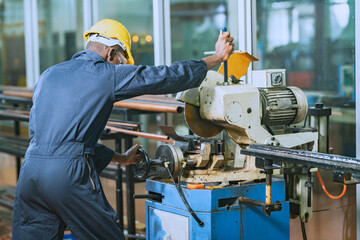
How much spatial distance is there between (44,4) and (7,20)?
161 cm

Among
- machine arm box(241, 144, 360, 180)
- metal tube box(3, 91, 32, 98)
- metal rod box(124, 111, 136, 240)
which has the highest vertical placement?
metal tube box(3, 91, 32, 98)

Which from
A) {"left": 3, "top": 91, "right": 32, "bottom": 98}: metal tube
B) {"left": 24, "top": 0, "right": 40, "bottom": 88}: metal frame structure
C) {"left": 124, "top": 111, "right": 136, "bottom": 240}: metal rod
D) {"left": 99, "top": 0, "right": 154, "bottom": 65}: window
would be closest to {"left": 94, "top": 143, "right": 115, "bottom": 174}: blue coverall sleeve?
{"left": 124, "top": 111, "right": 136, "bottom": 240}: metal rod

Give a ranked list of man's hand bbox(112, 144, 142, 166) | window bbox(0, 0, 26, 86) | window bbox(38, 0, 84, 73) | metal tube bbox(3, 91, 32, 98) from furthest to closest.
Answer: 1. window bbox(0, 0, 26, 86)
2. window bbox(38, 0, 84, 73)
3. metal tube bbox(3, 91, 32, 98)
4. man's hand bbox(112, 144, 142, 166)

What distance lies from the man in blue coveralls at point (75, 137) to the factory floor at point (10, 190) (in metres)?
2.02

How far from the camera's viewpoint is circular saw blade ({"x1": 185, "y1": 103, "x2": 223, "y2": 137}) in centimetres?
239

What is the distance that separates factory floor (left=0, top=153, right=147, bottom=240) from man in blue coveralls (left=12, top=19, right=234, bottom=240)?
202cm

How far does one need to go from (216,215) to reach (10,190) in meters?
4.08

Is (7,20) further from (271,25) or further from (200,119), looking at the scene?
(200,119)

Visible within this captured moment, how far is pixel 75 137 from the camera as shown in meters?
2.18

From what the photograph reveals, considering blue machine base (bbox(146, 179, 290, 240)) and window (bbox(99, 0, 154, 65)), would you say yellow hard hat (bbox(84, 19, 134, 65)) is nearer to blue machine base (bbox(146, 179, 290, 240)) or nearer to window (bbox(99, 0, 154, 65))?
blue machine base (bbox(146, 179, 290, 240))

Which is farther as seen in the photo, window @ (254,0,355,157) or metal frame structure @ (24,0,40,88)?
metal frame structure @ (24,0,40,88)

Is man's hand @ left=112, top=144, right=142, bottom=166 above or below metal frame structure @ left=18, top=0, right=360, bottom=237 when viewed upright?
below

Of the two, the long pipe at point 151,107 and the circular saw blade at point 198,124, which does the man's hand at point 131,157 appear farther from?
the long pipe at point 151,107

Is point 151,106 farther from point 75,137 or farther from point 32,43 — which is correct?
point 32,43
